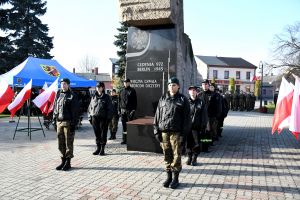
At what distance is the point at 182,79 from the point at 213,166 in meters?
3.78

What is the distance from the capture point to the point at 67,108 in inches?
264

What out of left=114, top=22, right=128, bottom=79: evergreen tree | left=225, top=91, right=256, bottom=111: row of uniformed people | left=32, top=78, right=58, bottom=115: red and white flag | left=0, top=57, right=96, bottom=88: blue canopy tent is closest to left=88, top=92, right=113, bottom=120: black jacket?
left=32, top=78, right=58, bottom=115: red and white flag

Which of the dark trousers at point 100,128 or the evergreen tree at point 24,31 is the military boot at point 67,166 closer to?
the dark trousers at point 100,128

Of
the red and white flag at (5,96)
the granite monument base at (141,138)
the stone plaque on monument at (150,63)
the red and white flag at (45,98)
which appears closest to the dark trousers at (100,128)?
the granite monument base at (141,138)

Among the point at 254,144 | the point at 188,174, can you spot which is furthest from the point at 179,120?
the point at 254,144

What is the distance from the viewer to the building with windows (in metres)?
66.1

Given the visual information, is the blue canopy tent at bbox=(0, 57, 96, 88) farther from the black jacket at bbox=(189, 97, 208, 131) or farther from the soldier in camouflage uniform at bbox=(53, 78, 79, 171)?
the black jacket at bbox=(189, 97, 208, 131)

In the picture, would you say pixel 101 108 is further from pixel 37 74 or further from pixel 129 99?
pixel 37 74

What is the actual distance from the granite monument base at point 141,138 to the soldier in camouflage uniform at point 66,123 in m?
2.06

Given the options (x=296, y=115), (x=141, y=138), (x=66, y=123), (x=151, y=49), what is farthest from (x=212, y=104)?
(x=66, y=123)

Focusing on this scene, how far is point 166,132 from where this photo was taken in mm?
5508

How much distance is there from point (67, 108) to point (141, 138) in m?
2.42

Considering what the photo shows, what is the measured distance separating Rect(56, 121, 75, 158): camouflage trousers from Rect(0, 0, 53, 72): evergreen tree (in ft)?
78.4

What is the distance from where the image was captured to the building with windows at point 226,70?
66062 mm
